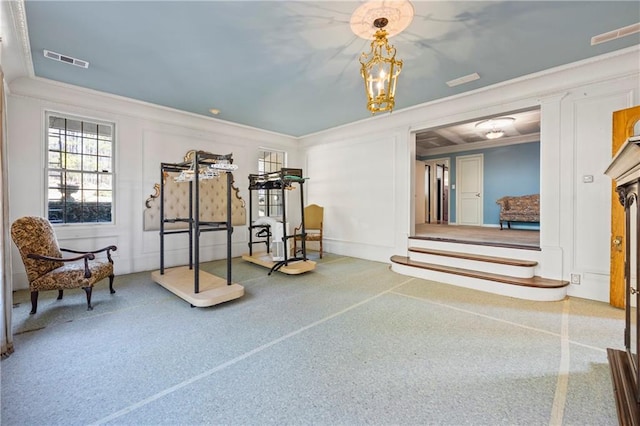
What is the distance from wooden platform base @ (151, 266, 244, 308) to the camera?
300 centimetres

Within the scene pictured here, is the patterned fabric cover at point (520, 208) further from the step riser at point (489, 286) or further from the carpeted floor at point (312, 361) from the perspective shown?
the carpeted floor at point (312, 361)

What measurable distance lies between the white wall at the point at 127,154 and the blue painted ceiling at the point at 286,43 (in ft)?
1.28

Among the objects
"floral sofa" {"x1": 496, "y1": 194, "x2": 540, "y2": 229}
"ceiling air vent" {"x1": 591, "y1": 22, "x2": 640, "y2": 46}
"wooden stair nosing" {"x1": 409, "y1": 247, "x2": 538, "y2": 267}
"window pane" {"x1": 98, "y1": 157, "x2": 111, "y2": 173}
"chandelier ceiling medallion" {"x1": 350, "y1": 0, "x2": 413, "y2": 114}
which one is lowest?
"wooden stair nosing" {"x1": 409, "y1": 247, "x2": 538, "y2": 267}

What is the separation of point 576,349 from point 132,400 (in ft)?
10.8

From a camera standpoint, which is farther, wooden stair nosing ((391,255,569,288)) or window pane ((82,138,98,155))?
window pane ((82,138,98,155))

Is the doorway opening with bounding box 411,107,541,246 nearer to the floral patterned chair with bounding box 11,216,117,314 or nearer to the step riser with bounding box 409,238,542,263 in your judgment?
the step riser with bounding box 409,238,542,263

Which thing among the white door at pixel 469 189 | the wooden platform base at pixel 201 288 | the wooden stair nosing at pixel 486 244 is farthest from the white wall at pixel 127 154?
the white door at pixel 469 189

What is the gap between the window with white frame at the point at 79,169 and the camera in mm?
4055

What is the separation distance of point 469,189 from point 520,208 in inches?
61.2

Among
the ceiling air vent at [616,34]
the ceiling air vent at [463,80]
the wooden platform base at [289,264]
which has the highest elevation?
the ceiling air vent at [463,80]

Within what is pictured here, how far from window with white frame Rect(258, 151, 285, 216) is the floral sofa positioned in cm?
593

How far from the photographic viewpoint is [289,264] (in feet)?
15.1

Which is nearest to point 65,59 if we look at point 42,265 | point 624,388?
point 42,265

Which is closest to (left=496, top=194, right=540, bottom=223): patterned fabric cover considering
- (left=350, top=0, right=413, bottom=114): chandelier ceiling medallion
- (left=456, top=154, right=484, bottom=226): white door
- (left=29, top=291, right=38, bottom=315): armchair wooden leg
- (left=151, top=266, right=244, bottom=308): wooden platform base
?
(left=456, top=154, right=484, bottom=226): white door
